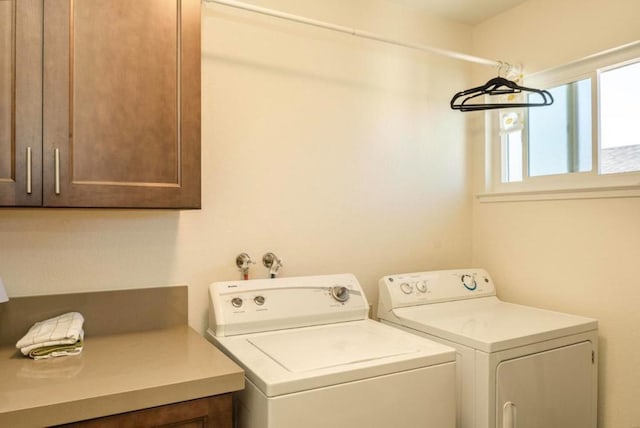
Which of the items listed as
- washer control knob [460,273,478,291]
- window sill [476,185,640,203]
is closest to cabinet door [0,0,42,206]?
washer control knob [460,273,478,291]

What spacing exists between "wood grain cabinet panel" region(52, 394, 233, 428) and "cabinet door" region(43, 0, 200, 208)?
2.00ft

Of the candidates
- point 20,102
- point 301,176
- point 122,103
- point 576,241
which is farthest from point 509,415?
point 20,102

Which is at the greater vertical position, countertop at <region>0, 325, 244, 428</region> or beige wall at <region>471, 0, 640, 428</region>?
beige wall at <region>471, 0, 640, 428</region>

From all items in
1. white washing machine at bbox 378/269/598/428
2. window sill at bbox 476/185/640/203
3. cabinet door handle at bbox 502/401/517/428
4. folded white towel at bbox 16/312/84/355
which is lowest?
cabinet door handle at bbox 502/401/517/428

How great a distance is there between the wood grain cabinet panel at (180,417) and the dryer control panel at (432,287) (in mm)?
1057

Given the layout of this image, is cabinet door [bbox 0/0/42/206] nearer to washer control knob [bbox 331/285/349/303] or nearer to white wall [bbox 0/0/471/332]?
white wall [bbox 0/0/471/332]

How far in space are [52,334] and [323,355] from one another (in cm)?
86

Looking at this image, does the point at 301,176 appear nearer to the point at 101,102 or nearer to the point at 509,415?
the point at 101,102

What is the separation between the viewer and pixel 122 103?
1.35 metres

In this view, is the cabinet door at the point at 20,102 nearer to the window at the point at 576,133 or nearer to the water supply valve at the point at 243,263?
the water supply valve at the point at 243,263

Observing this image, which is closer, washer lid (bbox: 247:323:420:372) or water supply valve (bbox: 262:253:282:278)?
washer lid (bbox: 247:323:420:372)

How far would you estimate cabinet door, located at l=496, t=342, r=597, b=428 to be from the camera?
162cm

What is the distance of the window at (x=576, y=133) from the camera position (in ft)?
6.47

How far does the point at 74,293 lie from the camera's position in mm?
1607
